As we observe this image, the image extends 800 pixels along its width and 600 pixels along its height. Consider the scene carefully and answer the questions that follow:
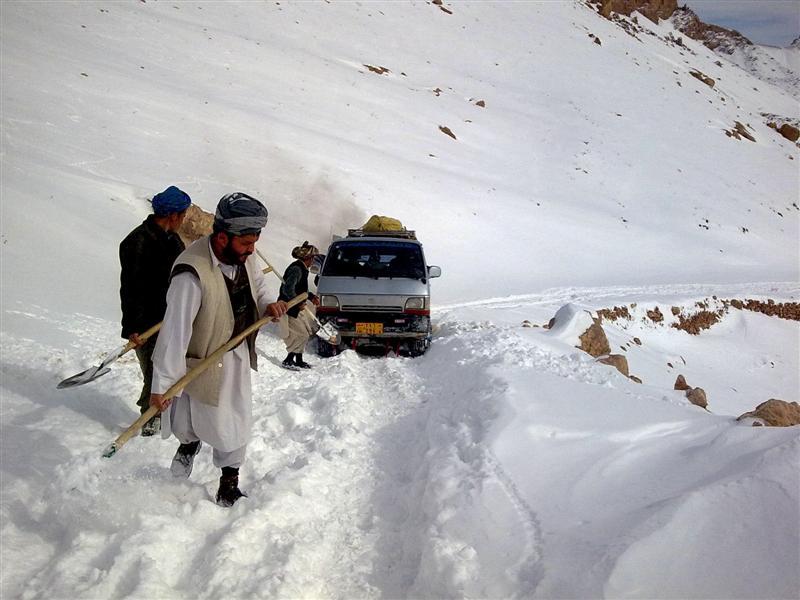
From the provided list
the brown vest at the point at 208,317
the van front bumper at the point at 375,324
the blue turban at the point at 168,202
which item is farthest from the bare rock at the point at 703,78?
the brown vest at the point at 208,317

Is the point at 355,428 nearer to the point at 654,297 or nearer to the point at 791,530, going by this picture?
the point at 791,530

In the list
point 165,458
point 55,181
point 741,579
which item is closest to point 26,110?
point 55,181

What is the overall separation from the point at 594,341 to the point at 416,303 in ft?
13.4

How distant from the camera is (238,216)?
291 cm

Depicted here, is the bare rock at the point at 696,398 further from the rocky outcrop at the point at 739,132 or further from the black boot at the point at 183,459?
the rocky outcrop at the point at 739,132

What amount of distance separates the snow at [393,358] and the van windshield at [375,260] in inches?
48.7

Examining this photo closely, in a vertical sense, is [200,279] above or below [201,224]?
above

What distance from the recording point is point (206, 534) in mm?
2988

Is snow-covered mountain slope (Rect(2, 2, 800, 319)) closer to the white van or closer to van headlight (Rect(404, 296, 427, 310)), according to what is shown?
the white van

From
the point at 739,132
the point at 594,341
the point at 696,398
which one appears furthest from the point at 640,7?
the point at 696,398

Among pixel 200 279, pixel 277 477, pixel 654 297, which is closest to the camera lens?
pixel 200 279

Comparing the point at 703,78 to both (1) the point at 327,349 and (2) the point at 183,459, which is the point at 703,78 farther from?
(2) the point at 183,459

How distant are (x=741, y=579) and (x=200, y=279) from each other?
2.95m

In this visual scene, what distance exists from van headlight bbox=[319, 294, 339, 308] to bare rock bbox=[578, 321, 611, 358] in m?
4.59
